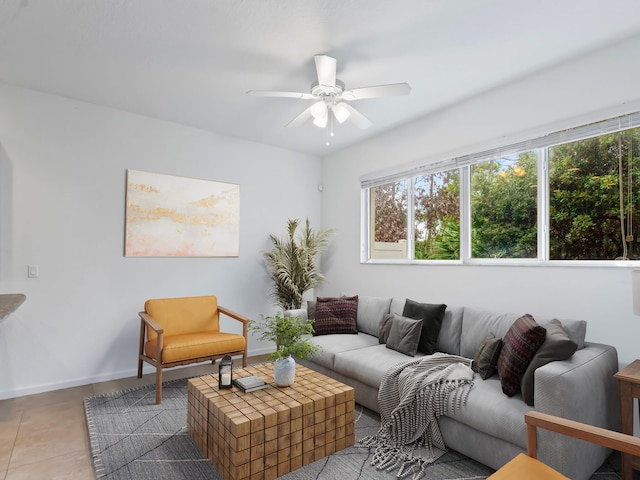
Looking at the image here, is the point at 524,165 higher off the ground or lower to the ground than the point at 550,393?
higher

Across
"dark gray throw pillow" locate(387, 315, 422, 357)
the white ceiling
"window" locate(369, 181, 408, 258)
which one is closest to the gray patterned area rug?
"dark gray throw pillow" locate(387, 315, 422, 357)

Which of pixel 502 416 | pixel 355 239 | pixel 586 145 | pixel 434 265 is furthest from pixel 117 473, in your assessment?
pixel 586 145

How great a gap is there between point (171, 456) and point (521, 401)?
211 cm

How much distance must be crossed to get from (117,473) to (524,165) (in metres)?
3.69

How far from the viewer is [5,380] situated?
3160 mm

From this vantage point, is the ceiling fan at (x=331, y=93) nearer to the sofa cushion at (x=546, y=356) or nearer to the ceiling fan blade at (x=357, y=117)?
the ceiling fan blade at (x=357, y=117)

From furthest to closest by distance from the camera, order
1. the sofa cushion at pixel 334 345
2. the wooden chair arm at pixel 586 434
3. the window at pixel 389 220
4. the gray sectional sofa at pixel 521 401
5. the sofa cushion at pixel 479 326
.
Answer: the window at pixel 389 220, the sofa cushion at pixel 334 345, the sofa cushion at pixel 479 326, the gray sectional sofa at pixel 521 401, the wooden chair arm at pixel 586 434

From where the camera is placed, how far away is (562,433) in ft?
4.73

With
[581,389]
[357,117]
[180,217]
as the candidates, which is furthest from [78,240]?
[581,389]

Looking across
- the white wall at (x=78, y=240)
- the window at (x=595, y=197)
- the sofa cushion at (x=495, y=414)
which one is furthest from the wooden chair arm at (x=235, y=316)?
the window at (x=595, y=197)

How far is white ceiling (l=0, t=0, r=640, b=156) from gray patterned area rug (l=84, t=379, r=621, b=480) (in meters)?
2.73

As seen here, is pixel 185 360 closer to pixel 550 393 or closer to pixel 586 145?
pixel 550 393

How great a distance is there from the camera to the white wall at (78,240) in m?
3.24

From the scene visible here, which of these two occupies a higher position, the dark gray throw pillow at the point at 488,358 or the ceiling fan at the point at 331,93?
the ceiling fan at the point at 331,93
